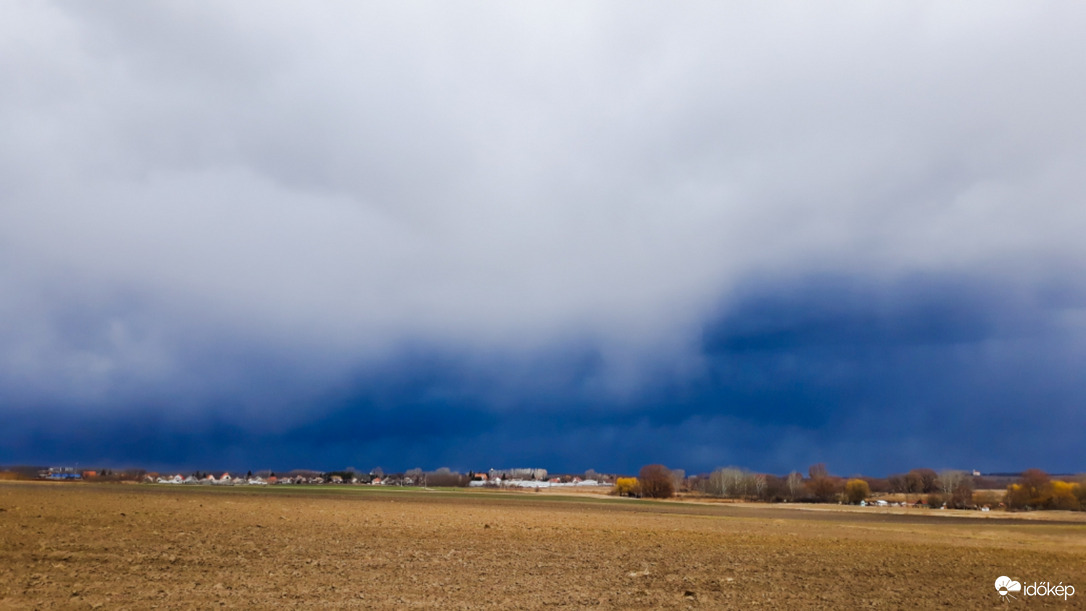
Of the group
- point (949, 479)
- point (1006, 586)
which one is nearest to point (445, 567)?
point (1006, 586)

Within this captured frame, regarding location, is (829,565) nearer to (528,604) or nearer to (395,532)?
(528,604)

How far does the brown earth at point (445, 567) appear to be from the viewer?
18797 mm

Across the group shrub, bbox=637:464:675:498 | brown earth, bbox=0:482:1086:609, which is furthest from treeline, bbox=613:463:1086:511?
brown earth, bbox=0:482:1086:609

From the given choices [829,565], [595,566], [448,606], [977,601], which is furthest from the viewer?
[829,565]

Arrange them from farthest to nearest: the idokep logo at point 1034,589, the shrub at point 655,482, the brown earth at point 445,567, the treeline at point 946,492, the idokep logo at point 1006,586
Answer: the shrub at point 655,482 → the treeline at point 946,492 → the idokep logo at point 1034,589 → the idokep logo at point 1006,586 → the brown earth at point 445,567

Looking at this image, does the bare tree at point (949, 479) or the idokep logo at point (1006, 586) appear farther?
the bare tree at point (949, 479)

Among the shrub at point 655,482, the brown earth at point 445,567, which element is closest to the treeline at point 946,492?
the shrub at point 655,482

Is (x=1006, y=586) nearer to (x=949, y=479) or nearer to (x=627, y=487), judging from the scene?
(x=627, y=487)

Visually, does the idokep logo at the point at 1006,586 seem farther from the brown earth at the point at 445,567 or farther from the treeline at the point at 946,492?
the treeline at the point at 946,492

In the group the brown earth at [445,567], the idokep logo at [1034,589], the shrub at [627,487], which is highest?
the brown earth at [445,567]

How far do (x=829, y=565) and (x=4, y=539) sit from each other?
33.2 m

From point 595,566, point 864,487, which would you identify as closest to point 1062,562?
point 595,566

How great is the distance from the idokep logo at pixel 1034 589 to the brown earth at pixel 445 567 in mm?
546

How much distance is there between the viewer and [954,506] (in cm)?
15438
